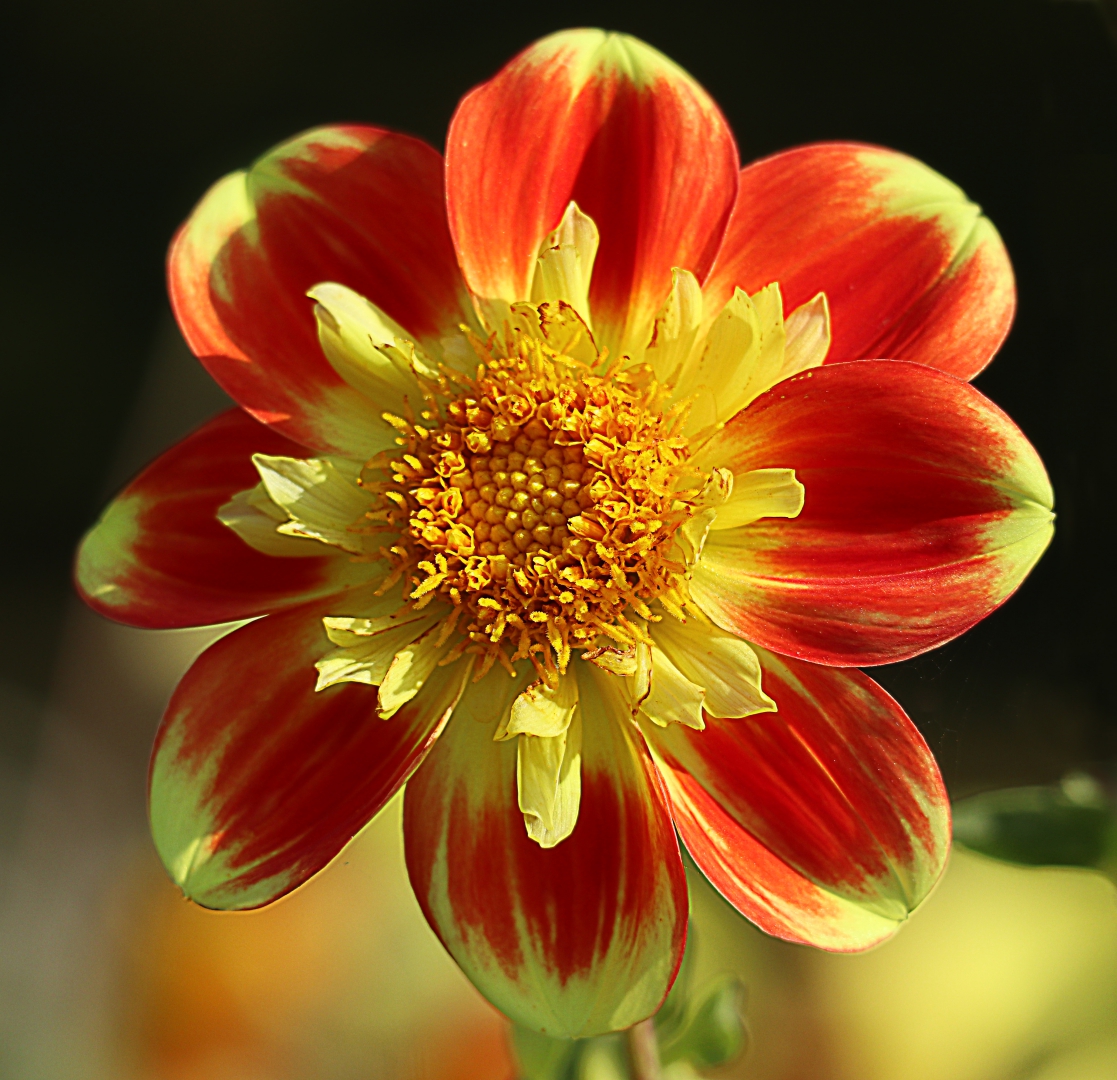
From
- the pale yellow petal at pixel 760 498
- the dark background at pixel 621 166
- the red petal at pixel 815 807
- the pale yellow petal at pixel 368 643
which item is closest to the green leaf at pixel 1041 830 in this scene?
the dark background at pixel 621 166

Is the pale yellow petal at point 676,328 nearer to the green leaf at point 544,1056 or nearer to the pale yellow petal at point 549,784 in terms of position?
the pale yellow petal at point 549,784

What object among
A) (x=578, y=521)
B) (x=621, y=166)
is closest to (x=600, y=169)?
(x=621, y=166)

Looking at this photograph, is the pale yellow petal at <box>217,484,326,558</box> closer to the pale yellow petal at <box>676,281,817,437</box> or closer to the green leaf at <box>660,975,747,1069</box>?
the pale yellow petal at <box>676,281,817,437</box>

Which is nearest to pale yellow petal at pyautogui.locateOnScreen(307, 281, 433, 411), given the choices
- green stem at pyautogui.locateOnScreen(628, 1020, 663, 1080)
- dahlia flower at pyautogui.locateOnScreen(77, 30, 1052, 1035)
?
dahlia flower at pyautogui.locateOnScreen(77, 30, 1052, 1035)

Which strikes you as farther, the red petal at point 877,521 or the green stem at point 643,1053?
the green stem at point 643,1053

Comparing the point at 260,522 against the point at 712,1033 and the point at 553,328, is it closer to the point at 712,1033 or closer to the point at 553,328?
the point at 553,328
